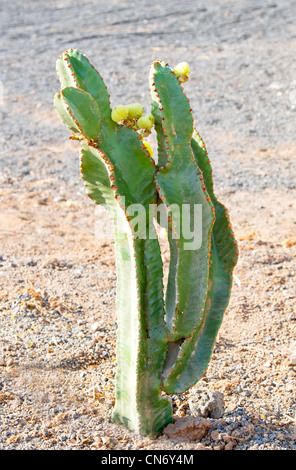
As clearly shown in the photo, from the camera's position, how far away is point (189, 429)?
240 centimetres

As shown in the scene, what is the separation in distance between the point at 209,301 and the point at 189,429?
52cm

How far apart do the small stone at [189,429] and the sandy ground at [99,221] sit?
0.03 m

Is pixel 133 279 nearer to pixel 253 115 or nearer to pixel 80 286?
pixel 80 286

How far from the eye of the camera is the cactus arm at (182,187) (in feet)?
7.02

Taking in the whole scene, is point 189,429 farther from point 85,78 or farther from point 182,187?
point 85,78

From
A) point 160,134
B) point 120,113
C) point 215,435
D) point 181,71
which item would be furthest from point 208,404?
point 181,71

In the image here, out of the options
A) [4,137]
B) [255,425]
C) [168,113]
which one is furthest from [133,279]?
[4,137]

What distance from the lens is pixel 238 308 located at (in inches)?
136

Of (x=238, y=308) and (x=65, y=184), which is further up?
(x=65, y=184)

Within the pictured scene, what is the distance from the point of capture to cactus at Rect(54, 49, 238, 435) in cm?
213

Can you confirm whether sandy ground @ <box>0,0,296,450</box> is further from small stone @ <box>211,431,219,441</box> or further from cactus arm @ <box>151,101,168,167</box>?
cactus arm @ <box>151,101,168,167</box>

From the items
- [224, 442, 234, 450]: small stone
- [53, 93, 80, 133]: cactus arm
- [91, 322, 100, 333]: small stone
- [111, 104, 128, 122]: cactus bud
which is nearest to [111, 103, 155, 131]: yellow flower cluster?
[111, 104, 128, 122]: cactus bud

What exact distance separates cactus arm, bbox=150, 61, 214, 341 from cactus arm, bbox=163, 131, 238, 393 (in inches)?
3.7
